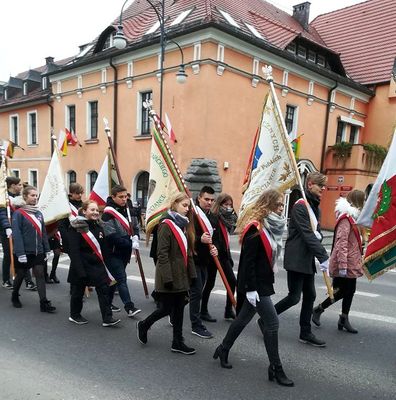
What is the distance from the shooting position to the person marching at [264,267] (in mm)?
3545

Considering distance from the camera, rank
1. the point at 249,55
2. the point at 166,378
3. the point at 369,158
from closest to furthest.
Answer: the point at 166,378 → the point at 249,55 → the point at 369,158

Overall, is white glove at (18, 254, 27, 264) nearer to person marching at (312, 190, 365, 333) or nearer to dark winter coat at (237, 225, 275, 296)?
dark winter coat at (237, 225, 275, 296)

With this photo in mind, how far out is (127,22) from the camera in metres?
20.1

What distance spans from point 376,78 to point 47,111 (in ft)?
61.8

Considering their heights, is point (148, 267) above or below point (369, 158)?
below

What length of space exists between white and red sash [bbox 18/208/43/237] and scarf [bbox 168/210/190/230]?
245cm

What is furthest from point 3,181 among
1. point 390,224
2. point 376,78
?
point 376,78

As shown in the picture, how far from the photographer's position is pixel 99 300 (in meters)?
4.89

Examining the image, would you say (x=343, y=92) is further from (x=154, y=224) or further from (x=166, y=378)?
(x=166, y=378)

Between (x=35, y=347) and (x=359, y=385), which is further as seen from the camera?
(x=35, y=347)

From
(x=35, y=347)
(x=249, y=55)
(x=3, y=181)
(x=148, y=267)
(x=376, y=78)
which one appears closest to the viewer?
(x=35, y=347)

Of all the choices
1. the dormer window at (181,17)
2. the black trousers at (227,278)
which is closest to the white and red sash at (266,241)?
the black trousers at (227,278)

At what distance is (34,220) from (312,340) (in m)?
4.03

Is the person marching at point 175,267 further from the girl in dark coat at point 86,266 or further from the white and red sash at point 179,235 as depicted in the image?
the girl in dark coat at point 86,266
